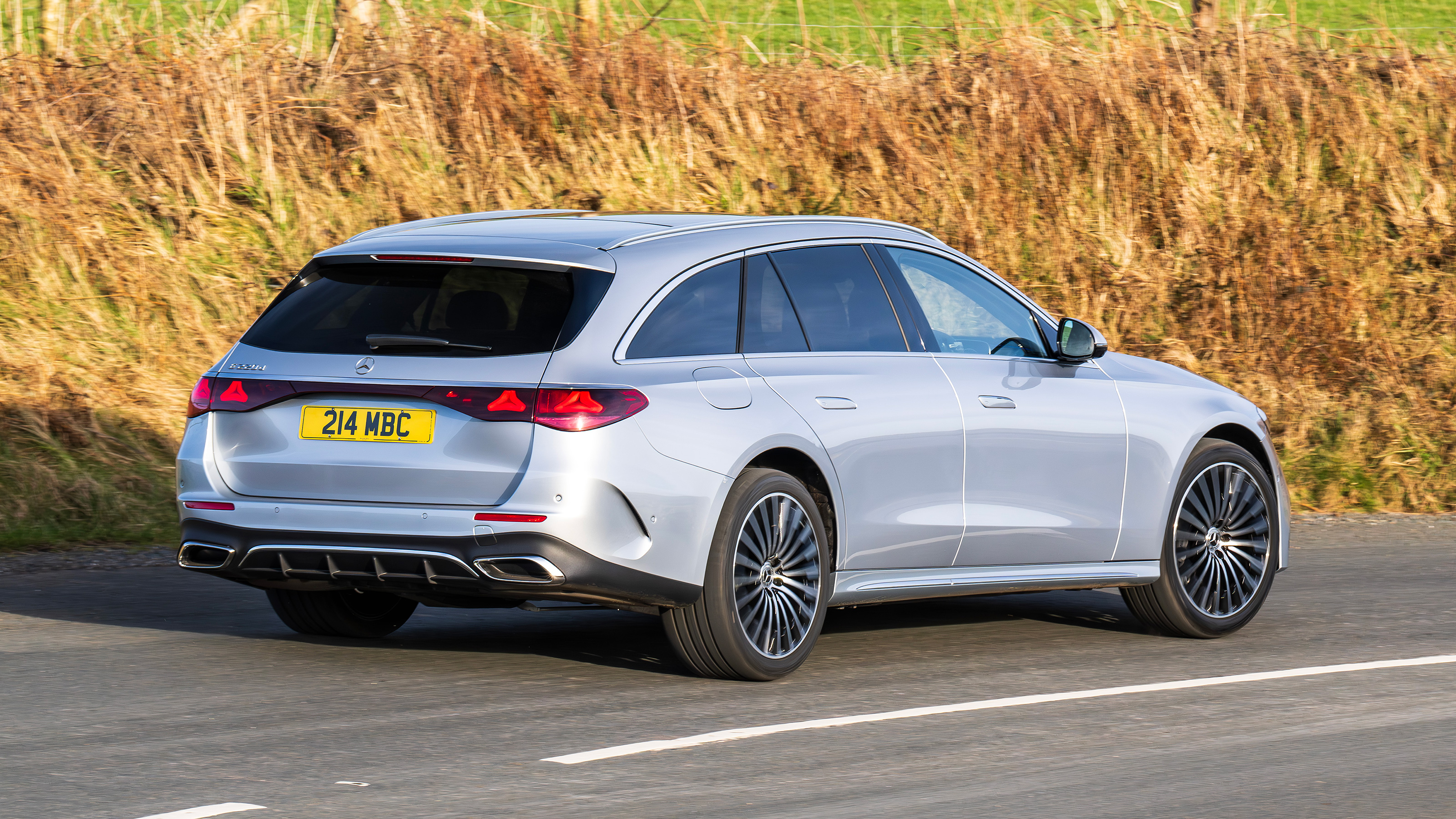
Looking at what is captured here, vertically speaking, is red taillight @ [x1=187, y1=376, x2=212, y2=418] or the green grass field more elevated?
the green grass field

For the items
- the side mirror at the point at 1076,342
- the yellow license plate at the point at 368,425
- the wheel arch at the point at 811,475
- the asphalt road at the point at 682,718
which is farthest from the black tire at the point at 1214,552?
the yellow license plate at the point at 368,425

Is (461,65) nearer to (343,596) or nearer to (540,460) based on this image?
(343,596)

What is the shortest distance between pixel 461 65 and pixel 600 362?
1192 centimetres

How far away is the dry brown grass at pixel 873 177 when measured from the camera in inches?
573

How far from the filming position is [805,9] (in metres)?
22.1

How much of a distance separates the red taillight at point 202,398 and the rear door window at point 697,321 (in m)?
1.62

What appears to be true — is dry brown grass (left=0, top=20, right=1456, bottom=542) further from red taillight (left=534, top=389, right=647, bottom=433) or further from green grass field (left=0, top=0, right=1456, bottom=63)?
red taillight (left=534, top=389, right=647, bottom=433)

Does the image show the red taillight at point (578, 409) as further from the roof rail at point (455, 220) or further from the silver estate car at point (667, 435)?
the roof rail at point (455, 220)

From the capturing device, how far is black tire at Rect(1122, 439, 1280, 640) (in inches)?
327

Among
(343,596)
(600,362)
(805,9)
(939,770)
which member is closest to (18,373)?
(343,596)

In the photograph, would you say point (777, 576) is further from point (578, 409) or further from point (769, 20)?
point (769, 20)

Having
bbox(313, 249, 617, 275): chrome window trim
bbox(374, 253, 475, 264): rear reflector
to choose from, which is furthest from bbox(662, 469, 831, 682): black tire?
bbox(374, 253, 475, 264): rear reflector

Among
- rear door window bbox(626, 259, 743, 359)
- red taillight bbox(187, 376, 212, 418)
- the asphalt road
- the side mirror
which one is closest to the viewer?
the asphalt road

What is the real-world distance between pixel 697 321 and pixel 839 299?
811 millimetres
